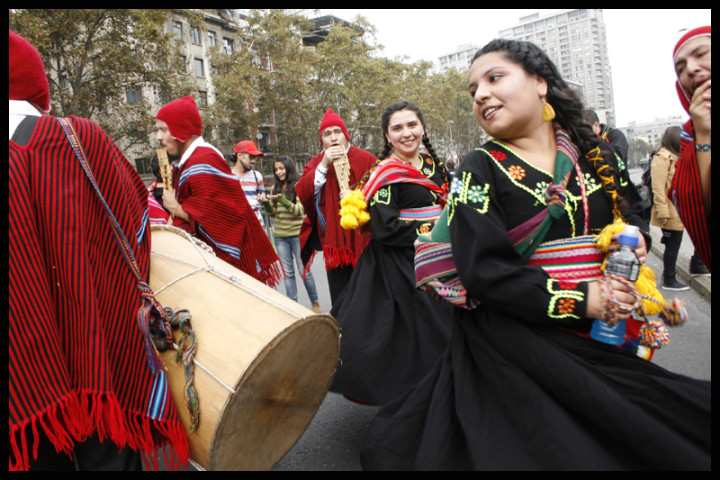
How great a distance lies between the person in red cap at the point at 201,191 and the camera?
3.64m

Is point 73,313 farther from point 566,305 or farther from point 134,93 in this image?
point 134,93

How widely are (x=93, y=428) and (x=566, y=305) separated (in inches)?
65.1

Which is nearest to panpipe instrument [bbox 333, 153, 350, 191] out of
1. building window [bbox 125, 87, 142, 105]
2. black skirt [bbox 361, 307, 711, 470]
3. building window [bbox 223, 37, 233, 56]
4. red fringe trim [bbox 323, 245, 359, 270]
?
red fringe trim [bbox 323, 245, 359, 270]

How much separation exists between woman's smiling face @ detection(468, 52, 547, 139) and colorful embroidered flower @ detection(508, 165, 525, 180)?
6.1 inches

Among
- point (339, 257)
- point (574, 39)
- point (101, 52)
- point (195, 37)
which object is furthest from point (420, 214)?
point (574, 39)

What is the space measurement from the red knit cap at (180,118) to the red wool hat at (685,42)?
300cm

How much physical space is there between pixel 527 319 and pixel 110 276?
1523 millimetres

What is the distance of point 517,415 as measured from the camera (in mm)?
1684

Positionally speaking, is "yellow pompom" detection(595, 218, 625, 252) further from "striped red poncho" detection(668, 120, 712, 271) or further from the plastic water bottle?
"striped red poncho" detection(668, 120, 712, 271)

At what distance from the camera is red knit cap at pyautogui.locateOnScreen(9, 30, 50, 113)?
6.21 feet
